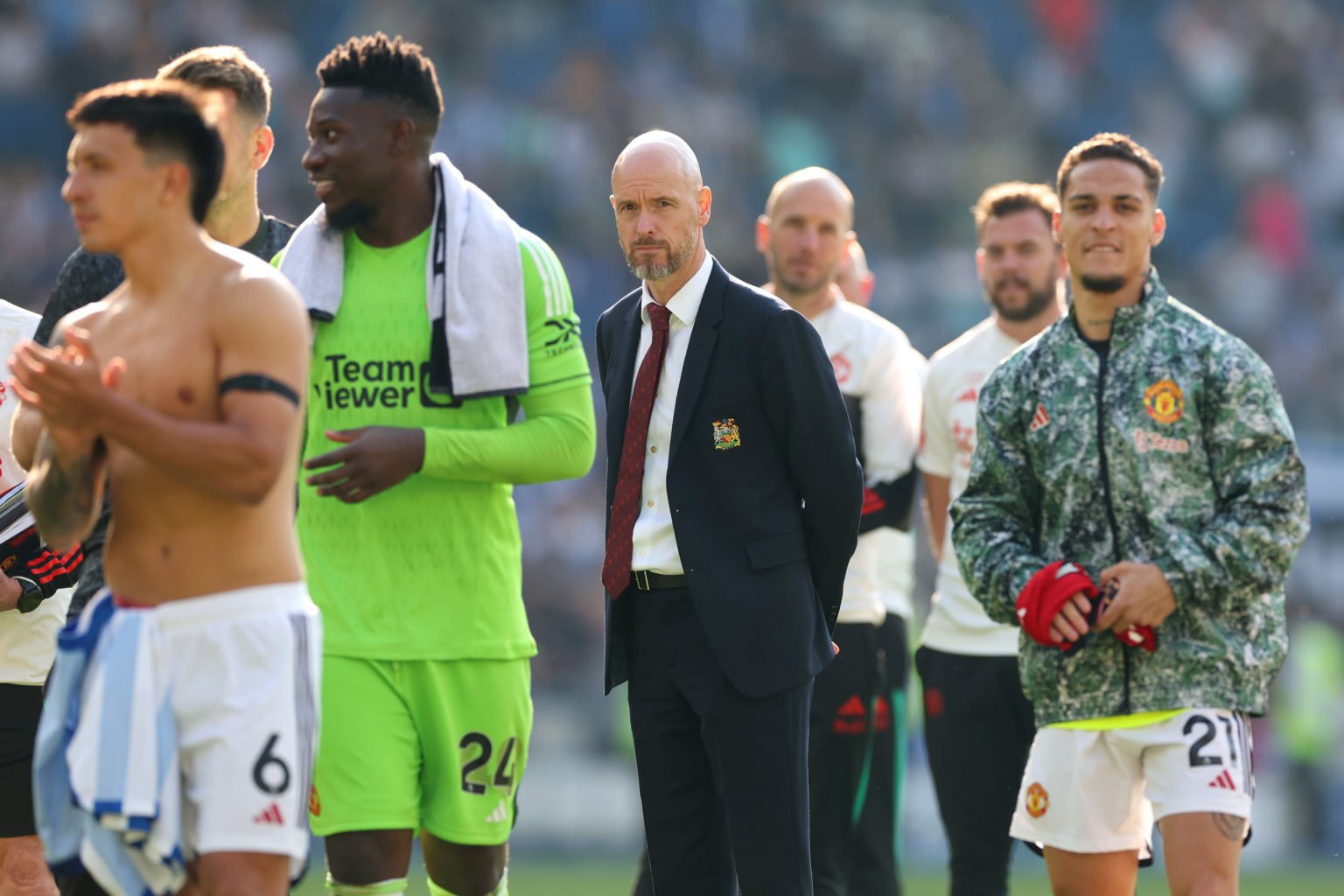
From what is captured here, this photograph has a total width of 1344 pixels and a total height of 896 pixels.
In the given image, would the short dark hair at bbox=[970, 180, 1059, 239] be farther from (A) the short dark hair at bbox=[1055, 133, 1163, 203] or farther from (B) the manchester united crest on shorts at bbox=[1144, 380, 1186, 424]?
(B) the manchester united crest on shorts at bbox=[1144, 380, 1186, 424]

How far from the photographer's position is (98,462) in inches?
174

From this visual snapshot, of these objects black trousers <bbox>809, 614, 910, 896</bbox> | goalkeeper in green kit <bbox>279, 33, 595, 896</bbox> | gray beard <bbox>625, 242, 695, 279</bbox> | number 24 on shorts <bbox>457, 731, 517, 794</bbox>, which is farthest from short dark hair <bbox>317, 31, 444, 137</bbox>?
black trousers <bbox>809, 614, 910, 896</bbox>

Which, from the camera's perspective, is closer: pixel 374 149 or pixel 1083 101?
pixel 374 149

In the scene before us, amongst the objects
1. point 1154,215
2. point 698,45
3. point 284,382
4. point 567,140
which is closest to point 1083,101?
point 698,45

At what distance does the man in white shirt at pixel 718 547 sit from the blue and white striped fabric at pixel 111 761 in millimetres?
1751

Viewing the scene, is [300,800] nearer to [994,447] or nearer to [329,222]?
[329,222]

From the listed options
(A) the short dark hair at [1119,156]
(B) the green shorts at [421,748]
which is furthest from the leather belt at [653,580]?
(A) the short dark hair at [1119,156]

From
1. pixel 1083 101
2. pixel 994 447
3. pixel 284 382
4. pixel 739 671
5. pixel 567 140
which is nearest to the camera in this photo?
pixel 284 382

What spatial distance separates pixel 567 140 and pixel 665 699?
13.8 m

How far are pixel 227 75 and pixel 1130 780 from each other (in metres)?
3.41

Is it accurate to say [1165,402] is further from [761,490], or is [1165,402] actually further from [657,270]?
[657,270]

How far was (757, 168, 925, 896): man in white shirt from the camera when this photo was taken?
7.73 m

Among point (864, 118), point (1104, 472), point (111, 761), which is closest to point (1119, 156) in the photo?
point (1104, 472)

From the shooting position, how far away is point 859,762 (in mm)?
7793
